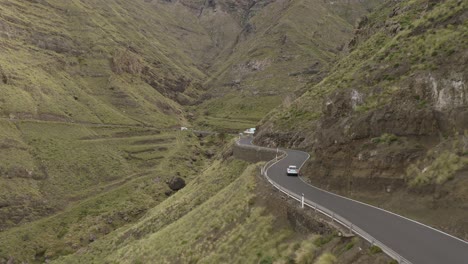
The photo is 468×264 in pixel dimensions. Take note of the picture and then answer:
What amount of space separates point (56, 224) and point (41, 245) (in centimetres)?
750

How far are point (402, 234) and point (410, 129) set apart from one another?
7336 millimetres

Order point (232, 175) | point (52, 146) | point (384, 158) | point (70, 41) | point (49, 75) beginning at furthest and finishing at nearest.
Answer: point (70, 41)
point (49, 75)
point (52, 146)
point (232, 175)
point (384, 158)

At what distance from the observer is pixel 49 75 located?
135375 mm

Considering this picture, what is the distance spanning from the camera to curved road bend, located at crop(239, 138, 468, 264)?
1248 centimetres

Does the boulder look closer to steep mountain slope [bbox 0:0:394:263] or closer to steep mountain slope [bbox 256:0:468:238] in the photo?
steep mountain slope [bbox 0:0:394:263]

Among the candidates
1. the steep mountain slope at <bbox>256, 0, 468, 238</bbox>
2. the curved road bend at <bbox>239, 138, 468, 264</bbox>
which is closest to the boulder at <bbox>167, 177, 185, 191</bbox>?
the steep mountain slope at <bbox>256, 0, 468, 238</bbox>

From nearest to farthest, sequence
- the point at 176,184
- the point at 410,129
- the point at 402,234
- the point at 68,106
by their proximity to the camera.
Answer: the point at 402,234
the point at 410,129
the point at 176,184
the point at 68,106

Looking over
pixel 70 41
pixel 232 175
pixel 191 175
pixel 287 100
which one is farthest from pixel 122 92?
pixel 232 175

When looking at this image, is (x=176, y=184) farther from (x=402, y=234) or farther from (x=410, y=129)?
(x=402, y=234)

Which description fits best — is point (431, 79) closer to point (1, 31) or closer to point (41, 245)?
point (41, 245)

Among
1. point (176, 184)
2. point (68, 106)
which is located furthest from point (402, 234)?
point (68, 106)

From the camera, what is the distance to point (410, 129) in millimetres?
20312

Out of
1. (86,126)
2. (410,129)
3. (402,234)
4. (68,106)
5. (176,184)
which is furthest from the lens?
(68,106)

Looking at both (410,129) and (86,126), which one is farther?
(86,126)
